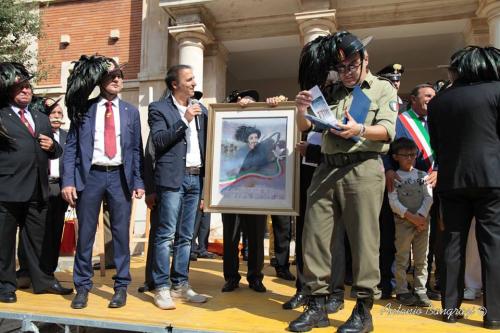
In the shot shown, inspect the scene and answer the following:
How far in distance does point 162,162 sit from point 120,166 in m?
0.45

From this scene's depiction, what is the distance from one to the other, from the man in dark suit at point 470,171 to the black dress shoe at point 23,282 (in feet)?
12.9

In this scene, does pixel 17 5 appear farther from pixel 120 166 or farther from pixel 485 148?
pixel 485 148

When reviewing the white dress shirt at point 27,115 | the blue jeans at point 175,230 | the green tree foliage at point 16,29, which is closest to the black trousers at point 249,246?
the blue jeans at point 175,230

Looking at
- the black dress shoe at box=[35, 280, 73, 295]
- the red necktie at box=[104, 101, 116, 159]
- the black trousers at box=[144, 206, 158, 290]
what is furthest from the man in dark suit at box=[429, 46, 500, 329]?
the black dress shoe at box=[35, 280, 73, 295]

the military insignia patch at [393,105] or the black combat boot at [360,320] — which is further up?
the military insignia patch at [393,105]

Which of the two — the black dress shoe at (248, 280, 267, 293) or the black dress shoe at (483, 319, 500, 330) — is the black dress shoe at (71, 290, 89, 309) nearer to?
the black dress shoe at (248, 280, 267, 293)

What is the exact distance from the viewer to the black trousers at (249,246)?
429cm

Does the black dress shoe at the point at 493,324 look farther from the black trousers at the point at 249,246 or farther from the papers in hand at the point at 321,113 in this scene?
the black trousers at the point at 249,246

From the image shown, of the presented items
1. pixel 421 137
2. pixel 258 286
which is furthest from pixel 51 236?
pixel 421 137

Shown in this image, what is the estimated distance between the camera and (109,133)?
394 cm

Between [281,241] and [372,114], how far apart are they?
2319mm

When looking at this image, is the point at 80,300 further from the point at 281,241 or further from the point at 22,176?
the point at 281,241

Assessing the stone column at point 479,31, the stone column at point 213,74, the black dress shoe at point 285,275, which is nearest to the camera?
the black dress shoe at point 285,275

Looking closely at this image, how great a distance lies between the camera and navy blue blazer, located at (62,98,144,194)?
Result: 3.84m
